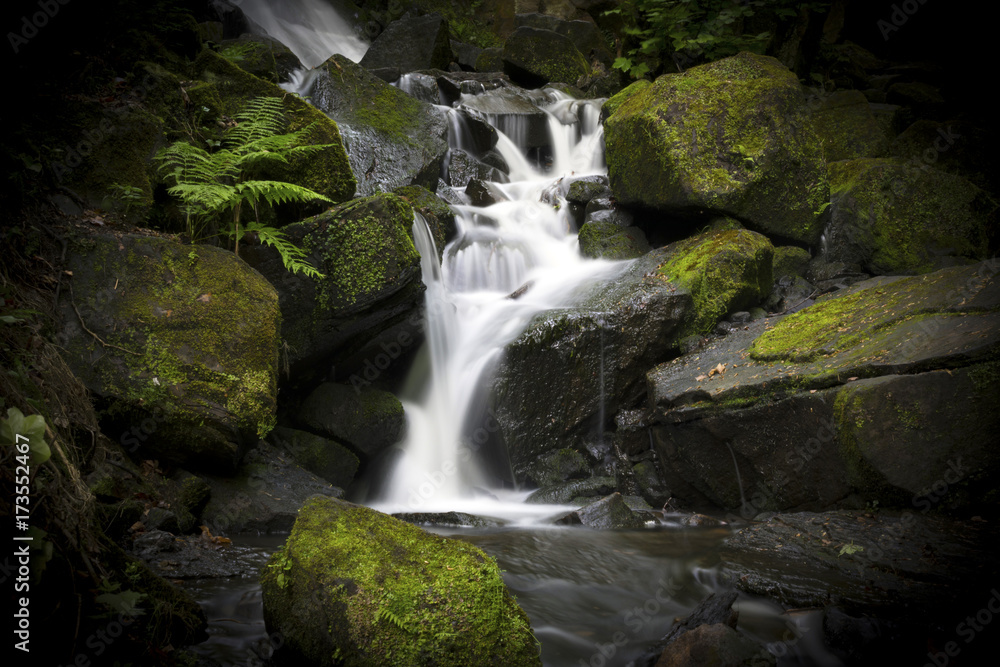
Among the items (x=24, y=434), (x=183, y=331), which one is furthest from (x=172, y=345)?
(x=24, y=434)

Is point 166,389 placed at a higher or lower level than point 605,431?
higher

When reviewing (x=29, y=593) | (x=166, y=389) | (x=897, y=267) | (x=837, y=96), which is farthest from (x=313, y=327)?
(x=837, y=96)

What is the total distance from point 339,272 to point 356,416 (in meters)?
1.64

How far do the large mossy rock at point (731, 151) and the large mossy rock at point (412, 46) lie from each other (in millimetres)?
8748

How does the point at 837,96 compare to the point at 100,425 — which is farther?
the point at 837,96

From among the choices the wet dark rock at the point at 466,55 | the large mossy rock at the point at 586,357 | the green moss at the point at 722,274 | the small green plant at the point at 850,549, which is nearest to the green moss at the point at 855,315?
the green moss at the point at 722,274

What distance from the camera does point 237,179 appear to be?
551cm

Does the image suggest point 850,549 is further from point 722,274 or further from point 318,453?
point 318,453

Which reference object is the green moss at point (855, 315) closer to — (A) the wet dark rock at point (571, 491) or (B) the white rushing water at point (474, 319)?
(A) the wet dark rock at point (571, 491)

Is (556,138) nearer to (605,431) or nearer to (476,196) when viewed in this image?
(476,196)

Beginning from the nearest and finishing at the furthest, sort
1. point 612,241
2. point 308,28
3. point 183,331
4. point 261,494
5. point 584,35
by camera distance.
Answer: point 183,331 → point 261,494 → point 612,241 → point 308,28 → point 584,35

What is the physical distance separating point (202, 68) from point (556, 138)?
7936 millimetres

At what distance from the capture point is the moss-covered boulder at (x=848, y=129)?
32.1 feet

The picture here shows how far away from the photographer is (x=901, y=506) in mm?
4609
